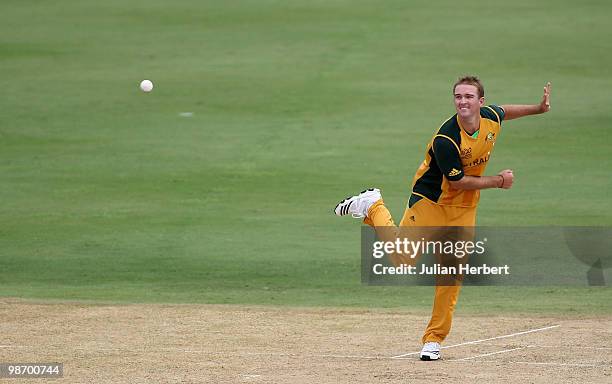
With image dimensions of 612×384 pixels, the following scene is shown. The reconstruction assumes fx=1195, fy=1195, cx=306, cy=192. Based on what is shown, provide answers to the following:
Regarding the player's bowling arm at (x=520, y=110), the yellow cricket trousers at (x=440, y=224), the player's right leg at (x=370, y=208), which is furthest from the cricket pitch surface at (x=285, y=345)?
the player's bowling arm at (x=520, y=110)

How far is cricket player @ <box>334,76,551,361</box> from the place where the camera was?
9750mm

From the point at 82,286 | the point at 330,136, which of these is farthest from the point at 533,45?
the point at 82,286

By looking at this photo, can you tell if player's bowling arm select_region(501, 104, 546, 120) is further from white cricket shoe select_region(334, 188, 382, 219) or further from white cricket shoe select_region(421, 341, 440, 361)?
white cricket shoe select_region(421, 341, 440, 361)

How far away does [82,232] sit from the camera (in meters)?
17.5

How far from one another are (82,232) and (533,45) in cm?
1550

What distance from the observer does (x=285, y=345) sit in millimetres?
10977

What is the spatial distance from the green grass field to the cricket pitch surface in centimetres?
108

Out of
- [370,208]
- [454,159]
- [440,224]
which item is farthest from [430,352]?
[454,159]

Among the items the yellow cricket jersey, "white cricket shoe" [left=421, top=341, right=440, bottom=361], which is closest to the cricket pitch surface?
"white cricket shoe" [left=421, top=341, right=440, bottom=361]

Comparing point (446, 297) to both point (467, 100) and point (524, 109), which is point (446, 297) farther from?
point (524, 109)

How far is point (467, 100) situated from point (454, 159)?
0.50m

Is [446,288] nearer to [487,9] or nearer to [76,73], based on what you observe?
[76,73]

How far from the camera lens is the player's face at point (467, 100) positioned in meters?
9.77

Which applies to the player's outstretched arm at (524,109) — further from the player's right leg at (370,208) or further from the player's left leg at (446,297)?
the player's right leg at (370,208)
